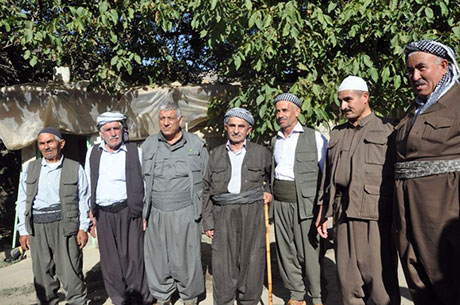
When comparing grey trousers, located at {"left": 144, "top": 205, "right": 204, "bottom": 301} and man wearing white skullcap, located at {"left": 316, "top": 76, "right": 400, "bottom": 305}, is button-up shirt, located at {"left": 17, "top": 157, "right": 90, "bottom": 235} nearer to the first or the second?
grey trousers, located at {"left": 144, "top": 205, "right": 204, "bottom": 301}

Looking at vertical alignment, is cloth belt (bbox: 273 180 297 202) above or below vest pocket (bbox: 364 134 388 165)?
below

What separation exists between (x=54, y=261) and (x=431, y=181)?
122 inches

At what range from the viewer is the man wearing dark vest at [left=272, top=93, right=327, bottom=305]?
331cm

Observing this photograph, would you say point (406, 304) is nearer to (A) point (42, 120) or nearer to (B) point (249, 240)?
(B) point (249, 240)

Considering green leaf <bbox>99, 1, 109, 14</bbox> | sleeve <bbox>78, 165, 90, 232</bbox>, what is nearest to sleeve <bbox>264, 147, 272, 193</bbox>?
sleeve <bbox>78, 165, 90, 232</bbox>

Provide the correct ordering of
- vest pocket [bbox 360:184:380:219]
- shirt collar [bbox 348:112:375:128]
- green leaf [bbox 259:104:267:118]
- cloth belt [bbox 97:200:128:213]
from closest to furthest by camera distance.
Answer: vest pocket [bbox 360:184:380:219], shirt collar [bbox 348:112:375:128], cloth belt [bbox 97:200:128:213], green leaf [bbox 259:104:267:118]

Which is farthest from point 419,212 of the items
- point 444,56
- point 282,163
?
point 282,163

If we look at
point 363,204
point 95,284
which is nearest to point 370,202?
point 363,204

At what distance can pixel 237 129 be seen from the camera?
3.39m

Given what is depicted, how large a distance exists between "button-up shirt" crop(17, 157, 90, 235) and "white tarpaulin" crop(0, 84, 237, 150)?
2.44m

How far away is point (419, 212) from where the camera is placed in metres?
2.23

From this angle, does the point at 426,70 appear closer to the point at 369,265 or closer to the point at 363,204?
the point at 363,204

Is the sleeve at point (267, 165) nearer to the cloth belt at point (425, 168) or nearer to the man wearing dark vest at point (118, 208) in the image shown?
the man wearing dark vest at point (118, 208)

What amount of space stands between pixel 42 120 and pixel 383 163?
16.1ft
